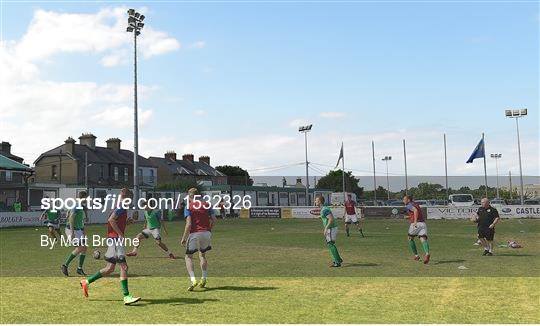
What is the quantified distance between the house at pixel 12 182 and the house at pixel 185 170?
28687 mm

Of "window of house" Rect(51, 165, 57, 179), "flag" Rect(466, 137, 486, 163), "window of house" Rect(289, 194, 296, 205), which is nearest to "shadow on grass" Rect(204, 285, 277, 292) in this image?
"flag" Rect(466, 137, 486, 163)

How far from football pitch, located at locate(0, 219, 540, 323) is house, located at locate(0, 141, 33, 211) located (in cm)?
3868

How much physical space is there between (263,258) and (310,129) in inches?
2379

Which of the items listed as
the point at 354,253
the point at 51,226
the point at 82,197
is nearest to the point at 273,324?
the point at 82,197

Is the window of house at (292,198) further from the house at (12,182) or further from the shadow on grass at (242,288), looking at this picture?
the shadow on grass at (242,288)

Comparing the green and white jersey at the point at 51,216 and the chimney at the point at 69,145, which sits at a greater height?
the chimney at the point at 69,145

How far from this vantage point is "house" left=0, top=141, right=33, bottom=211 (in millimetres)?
52312

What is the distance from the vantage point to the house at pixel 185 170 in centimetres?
8944

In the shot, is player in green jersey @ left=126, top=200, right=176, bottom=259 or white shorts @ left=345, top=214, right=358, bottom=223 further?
white shorts @ left=345, top=214, right=358, bottom=223

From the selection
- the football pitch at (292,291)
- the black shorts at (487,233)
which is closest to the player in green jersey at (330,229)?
the football pitch at (292,291)

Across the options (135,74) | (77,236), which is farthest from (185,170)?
(77,236)

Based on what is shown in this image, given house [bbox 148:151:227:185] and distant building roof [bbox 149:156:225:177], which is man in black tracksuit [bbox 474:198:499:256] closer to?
house [bbox 148:151:227:185]

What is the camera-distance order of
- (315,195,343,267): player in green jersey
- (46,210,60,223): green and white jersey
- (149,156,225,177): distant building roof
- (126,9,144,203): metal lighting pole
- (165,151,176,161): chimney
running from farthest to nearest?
(165,151,176,161): chimney < (149,156,225,177): distant building roof < (126,9,144,203): metal lighting pole < (46,210,60,223): green and white jersey < (315,195,343,267): player in green jersey

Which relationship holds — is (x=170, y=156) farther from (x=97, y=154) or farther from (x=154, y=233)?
(x=154, y=233)
